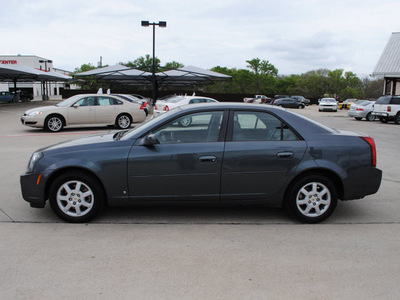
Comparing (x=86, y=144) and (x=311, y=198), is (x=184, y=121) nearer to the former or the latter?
(x=86, y=144)

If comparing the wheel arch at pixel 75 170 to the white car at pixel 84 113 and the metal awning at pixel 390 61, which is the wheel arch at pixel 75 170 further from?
the metal awning at pixel 390 61

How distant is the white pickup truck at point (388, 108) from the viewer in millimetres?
22422

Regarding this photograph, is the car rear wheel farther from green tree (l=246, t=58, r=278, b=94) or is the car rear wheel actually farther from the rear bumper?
green tree (l=246, t=58, r=278, b=94)

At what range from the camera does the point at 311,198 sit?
4672 millimetres

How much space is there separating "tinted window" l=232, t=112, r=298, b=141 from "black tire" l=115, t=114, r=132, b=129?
38.5 ft

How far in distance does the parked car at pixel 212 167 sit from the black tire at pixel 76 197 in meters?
0.01

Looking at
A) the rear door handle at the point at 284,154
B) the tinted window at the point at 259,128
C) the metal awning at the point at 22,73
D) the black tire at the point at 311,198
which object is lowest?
the black tire at the point at 311,198

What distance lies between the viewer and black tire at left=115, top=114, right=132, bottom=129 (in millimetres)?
15812

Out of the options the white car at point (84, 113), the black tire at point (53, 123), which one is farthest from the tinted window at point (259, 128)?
the black tire at point (53, 123)

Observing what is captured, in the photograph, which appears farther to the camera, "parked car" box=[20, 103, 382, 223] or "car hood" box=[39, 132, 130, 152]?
"car hood" box=[39, 132, 130, 152]

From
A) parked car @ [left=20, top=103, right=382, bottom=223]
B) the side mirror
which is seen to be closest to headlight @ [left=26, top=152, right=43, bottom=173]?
parked car @ [left=20, top=103, right=382, bottom=223]

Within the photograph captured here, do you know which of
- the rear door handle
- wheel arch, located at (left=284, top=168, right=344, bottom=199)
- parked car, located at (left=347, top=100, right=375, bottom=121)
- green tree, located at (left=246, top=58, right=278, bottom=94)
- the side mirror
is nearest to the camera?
the side mirror

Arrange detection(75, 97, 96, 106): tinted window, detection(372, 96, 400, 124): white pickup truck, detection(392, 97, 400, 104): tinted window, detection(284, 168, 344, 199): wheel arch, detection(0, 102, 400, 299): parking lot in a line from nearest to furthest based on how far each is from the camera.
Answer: detection(0, 102, 400, 299): parking lot
detection(284, 168, 344, 199): wheel arch
detection(75, 97, 96, 106): tinted window
detection(372, 96, 400, 124): white pickup truck
detection(392, 97, 400, 104): tinted window

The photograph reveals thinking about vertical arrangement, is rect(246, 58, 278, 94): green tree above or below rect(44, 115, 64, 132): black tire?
above
